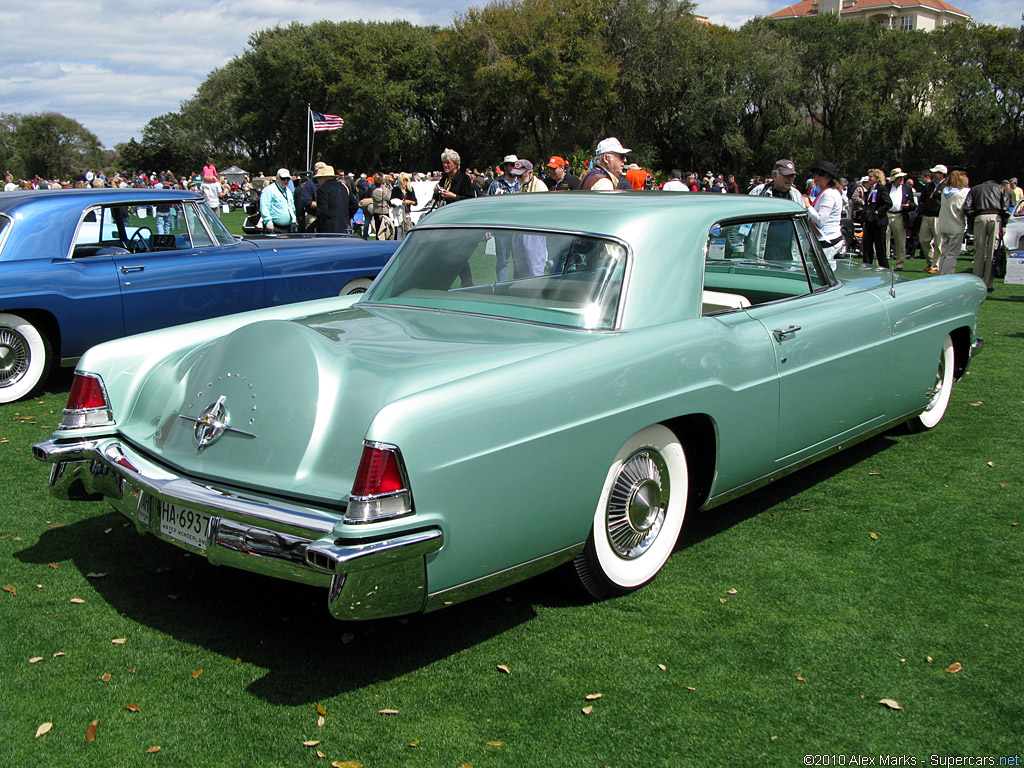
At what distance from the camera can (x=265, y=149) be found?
73.0m

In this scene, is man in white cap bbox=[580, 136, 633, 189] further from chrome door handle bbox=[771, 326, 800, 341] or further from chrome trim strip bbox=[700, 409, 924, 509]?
chrome door handle bbox=[771, 326, 800, 341]

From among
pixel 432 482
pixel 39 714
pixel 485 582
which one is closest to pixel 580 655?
pixel 485 582

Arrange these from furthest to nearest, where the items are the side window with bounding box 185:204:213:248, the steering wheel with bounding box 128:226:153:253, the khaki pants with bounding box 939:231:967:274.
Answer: the khaki pants with bounding box 939:231:967:274 < the side window with bounding box 185:204:213:248 < the steering wheel with bounding box 128:226:153:253

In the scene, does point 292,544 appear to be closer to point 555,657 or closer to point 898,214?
point 555,657

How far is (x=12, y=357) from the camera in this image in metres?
6.72

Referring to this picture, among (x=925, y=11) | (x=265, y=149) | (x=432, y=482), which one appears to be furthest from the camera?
(x=925, y=11)

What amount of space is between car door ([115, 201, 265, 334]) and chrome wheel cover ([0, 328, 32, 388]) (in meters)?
0.76

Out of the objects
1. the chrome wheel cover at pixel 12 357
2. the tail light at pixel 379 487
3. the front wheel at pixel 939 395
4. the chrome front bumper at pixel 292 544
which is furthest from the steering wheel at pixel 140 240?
the front wheel at pixel 939 395

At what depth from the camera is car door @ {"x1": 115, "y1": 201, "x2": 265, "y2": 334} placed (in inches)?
277

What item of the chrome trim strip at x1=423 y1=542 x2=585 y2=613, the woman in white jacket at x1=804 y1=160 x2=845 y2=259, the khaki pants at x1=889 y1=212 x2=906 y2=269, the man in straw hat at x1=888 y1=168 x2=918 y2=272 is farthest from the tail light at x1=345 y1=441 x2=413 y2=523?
the khaki pants at x1=889 y1=212 x2=906 y2=269

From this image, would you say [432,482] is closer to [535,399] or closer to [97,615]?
[535,399]

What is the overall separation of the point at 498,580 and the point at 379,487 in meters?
0.56

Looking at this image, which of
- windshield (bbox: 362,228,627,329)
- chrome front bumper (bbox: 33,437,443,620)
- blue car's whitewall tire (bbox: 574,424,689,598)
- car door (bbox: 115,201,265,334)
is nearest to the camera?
chrome front bumper (bbox: 33,437,443,620)

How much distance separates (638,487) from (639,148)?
Result: 50.4m
